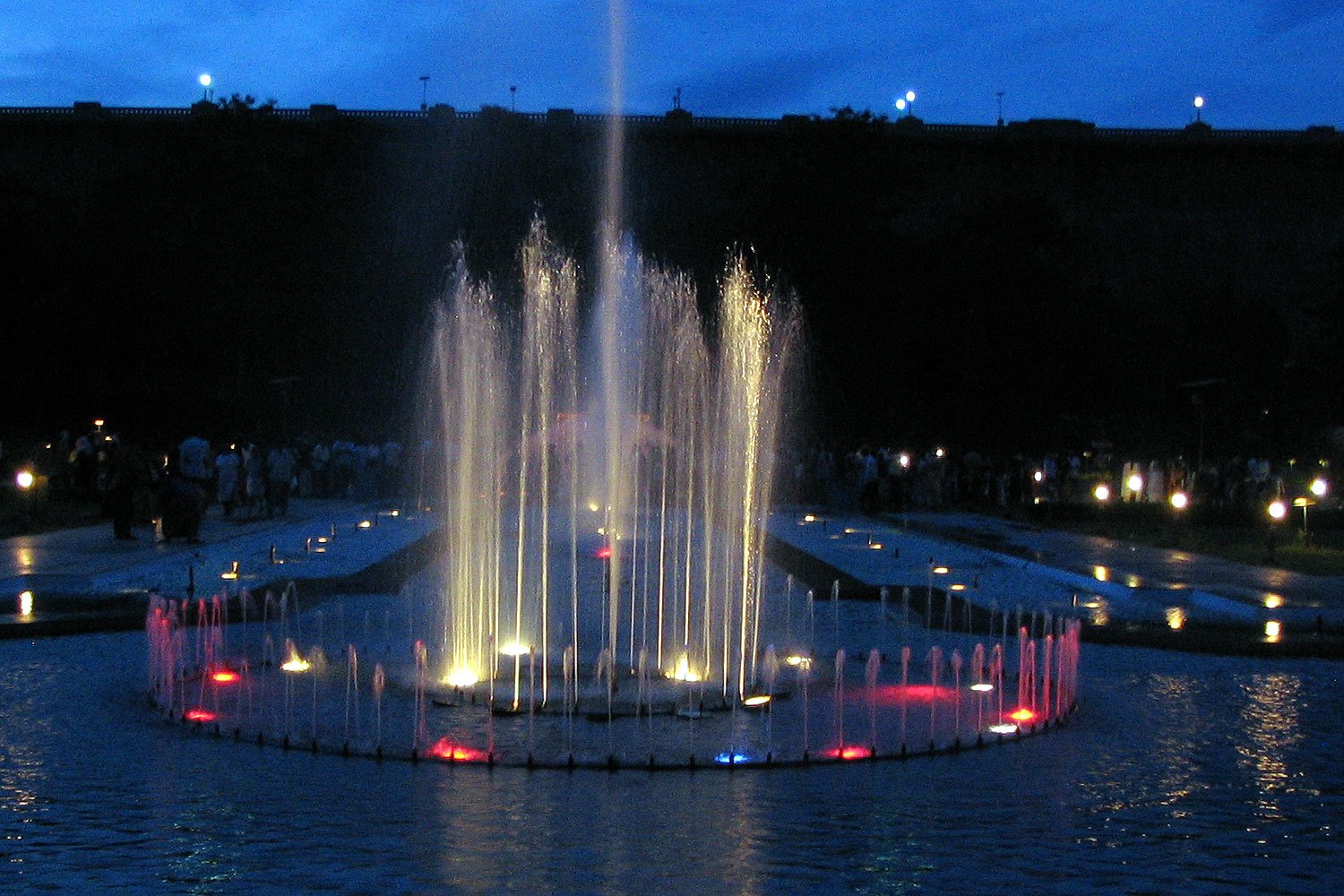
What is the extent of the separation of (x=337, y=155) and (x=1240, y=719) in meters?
47.7

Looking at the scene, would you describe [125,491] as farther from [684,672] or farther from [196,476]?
[684,672]

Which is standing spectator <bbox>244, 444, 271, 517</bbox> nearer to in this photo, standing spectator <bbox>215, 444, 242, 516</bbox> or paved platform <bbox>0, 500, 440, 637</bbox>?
standing spectator <bbox>215, 444, 242, 516</bbox>

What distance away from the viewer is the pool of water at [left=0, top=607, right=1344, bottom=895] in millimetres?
5582

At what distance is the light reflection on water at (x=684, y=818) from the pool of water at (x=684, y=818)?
0.01 m

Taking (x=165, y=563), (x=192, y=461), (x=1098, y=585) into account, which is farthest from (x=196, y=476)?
(x=1098, y=585)

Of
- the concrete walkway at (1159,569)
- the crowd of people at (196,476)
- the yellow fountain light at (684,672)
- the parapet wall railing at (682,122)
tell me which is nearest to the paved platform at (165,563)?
the crowd of people at (196,476)

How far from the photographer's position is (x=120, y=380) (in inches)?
1473

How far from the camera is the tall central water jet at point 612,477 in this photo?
11.5 meters

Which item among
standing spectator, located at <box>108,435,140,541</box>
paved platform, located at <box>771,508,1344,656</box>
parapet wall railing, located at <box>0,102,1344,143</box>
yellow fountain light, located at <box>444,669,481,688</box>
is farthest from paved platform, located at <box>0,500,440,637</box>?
parapet wall railing, located at <box>0,102,1344,143</box>

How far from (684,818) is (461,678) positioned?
10.8ft

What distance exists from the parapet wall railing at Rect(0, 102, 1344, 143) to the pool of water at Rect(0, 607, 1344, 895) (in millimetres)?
41927

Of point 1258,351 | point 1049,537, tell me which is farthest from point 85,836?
point 1258,351

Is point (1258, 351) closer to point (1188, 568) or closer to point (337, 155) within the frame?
point (337, 155)

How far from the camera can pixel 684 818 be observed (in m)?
6.42
